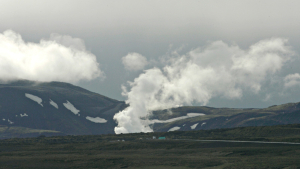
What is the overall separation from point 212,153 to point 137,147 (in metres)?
37.1

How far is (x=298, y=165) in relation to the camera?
6234cm

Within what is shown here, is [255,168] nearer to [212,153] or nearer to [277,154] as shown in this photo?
[277,154]

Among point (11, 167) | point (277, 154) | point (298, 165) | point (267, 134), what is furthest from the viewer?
point (267, 134)

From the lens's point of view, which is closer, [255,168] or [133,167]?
[255,168]

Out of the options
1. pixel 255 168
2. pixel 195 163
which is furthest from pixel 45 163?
pixel 255 168

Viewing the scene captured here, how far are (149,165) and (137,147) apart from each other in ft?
166

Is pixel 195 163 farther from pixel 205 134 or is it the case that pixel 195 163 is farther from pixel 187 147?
pixel 205 134

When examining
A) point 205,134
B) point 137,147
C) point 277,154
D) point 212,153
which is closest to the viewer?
point 277,154

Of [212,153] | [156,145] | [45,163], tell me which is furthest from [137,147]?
[45,163]

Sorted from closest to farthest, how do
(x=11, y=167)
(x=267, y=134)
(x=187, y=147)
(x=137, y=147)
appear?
Answer: (x=11, y=167) → (x=187, y=147) → (x=137, y=147) → (x=267, y=134)

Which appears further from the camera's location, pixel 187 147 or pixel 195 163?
pixel 187 147

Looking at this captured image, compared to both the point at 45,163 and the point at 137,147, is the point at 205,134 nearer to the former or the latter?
the point at 137,147

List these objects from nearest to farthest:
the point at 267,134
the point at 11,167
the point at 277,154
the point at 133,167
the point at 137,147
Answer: the point at 133,167, the point at 11,167, the point at 277,154, the point at 137,147, the point at 267,134

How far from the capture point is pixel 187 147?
11319 centimetres
